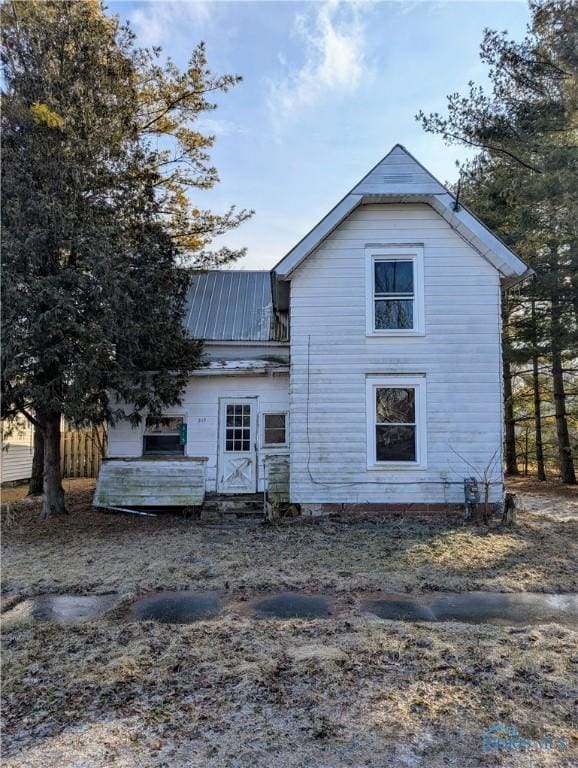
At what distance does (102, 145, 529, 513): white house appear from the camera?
10391 millimetres

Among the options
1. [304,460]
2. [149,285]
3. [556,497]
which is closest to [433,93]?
[149,285]

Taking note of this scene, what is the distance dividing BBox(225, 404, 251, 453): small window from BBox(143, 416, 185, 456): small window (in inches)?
44.3

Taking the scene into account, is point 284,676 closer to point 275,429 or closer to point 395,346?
point 395,346

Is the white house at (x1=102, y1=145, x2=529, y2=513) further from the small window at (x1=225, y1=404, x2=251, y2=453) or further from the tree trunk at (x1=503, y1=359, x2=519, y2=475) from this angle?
the tree trunk at (x1=503, y1=359, x2=519, y2=475)

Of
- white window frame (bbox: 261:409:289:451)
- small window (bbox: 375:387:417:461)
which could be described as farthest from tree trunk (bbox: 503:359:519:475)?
white window frame (bbox: 261:409:289:451)

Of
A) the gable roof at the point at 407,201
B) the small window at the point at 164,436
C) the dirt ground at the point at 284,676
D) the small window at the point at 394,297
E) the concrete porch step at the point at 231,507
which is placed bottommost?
the dirt ground at the point at 284,676

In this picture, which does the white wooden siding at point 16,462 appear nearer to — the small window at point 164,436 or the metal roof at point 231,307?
the small window at point 164,436

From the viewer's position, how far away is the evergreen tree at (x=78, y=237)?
9148mm

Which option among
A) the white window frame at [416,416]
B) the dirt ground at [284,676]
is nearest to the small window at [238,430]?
the white window frame at [416,416]

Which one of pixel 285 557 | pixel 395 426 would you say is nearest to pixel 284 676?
pixel 285 557

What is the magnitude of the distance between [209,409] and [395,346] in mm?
4630

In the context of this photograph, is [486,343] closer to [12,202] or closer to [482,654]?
[482,654]

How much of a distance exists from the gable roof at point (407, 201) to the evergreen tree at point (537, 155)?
6.46ft

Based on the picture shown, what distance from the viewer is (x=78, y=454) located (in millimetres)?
18781
